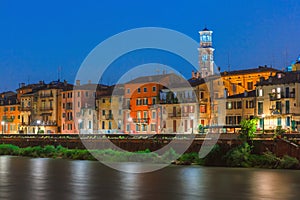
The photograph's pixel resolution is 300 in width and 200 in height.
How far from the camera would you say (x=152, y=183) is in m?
32.0

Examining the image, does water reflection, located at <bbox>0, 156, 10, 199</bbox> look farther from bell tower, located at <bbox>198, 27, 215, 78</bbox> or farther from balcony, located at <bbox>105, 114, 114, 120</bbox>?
bell tower, located at <bbox>198, 27, 215, 78</bbox>

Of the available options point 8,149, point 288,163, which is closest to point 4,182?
point 288,163

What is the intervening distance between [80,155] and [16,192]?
27.3m

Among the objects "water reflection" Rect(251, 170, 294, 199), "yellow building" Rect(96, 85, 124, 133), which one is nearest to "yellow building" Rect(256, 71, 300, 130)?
"yellow building" Rect(96, 85, 124, 133)

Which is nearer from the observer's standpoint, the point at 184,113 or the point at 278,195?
the point at 278,195

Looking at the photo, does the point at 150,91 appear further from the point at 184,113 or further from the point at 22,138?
the point at 22,138

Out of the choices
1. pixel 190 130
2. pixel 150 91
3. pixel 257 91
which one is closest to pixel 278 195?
pixel 257 91

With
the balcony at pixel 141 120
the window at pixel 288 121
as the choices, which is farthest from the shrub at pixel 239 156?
the balcony at pixel 141 120

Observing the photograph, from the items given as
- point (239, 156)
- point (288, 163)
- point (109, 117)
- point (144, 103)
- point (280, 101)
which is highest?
point (144, 103)

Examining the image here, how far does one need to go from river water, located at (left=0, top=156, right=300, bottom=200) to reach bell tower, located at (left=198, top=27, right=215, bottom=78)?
75.3 metres

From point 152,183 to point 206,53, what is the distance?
87.6 metres

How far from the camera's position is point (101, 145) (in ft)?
196

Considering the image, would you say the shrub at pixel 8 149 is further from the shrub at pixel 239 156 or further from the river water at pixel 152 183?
the shrub at pixel 239 156

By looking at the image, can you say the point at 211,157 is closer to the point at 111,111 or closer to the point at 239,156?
the point at 239,156
